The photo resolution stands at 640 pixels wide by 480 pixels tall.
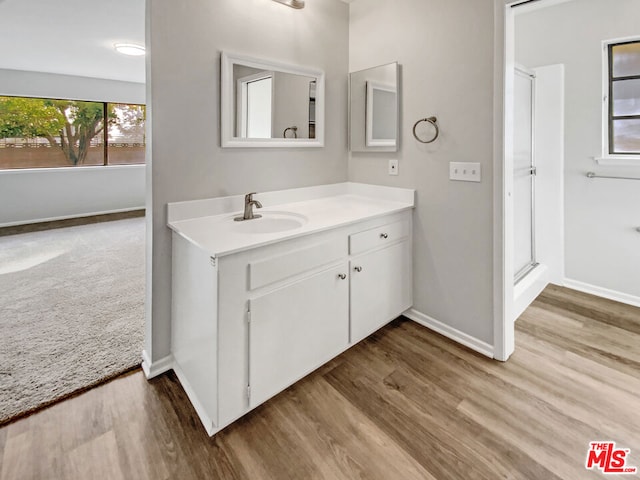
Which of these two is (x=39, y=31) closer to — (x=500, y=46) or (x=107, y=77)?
(x=107, y=77)

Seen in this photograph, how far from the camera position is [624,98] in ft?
9.05

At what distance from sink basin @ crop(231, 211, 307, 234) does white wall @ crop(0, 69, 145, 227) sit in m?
5.16

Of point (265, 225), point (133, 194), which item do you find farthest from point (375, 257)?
point (133, 194)

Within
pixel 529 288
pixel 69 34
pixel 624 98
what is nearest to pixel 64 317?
pixel 69 34

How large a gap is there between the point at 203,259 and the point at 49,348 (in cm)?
144

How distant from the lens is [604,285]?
112 inches

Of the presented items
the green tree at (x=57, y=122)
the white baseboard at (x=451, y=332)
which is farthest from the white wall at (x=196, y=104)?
the green tree at (x=57, y=122)

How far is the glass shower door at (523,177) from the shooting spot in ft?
8.87

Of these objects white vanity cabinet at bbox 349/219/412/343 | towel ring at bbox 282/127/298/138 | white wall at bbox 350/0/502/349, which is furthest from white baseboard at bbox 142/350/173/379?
white wall at bbox 350/0/502/349

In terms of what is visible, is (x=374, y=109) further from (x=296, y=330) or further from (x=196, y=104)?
(x=296, y=330)

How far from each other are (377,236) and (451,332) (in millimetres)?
829

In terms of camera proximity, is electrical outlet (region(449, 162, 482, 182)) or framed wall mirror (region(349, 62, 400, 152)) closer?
electrical outlet (region(449, 162, 482, 182))

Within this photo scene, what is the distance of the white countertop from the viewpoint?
1542 millimetres

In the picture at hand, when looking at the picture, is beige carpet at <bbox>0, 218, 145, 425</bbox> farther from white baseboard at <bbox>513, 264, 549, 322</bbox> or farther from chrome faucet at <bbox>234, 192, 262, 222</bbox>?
white baseboard at <bbox>513, 264, 549, 322</bbox>
